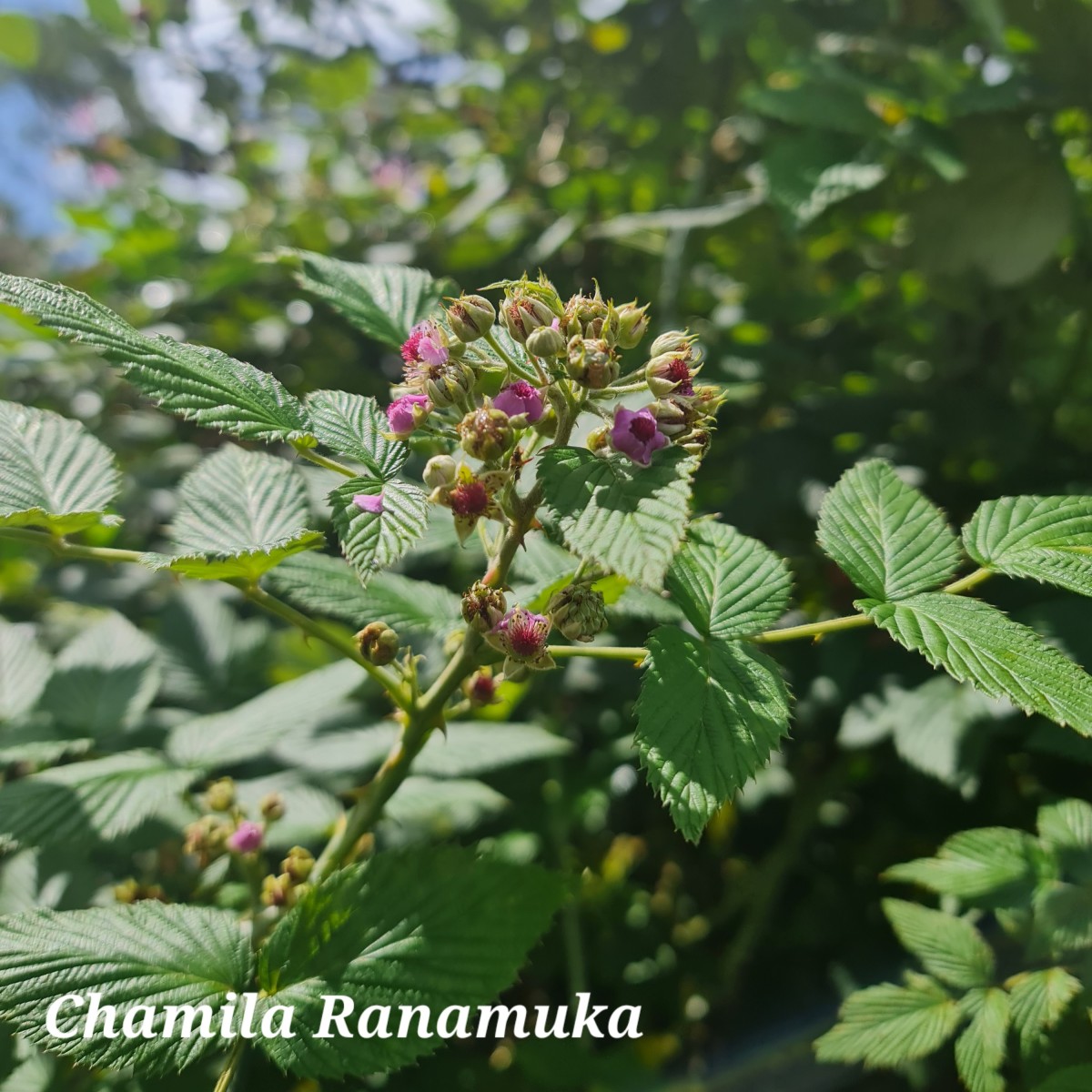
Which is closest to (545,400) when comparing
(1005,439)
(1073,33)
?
(1005,439)

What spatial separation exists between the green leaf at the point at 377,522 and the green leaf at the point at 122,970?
0.33 m

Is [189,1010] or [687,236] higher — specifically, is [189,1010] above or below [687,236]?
below

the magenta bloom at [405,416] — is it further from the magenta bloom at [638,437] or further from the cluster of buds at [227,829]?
the cluster of buds at [227,829]

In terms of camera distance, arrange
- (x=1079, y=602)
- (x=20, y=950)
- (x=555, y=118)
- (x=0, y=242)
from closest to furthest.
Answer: (x=20, y=950)
(x=1079, y=602)
(x=555, y=118)
(x=0, y=242)

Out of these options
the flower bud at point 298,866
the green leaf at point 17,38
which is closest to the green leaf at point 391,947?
the flower bud at point 298,866

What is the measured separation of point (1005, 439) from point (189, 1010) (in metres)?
1.19

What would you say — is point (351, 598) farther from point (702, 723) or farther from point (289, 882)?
point (702, 723)

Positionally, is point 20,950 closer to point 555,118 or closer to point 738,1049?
point 738,1049

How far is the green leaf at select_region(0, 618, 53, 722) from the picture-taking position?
95 centimetres

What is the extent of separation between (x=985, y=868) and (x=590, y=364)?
64cm

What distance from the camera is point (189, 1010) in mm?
564

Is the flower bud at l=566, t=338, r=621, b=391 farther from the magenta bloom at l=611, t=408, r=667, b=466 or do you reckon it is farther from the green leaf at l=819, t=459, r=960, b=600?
the green leaf at l=819, t=459, r=960, b=600

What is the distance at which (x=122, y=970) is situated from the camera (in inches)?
22.1

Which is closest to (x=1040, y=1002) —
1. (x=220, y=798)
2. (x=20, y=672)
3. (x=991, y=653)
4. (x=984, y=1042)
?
(x=984, y=1042)
